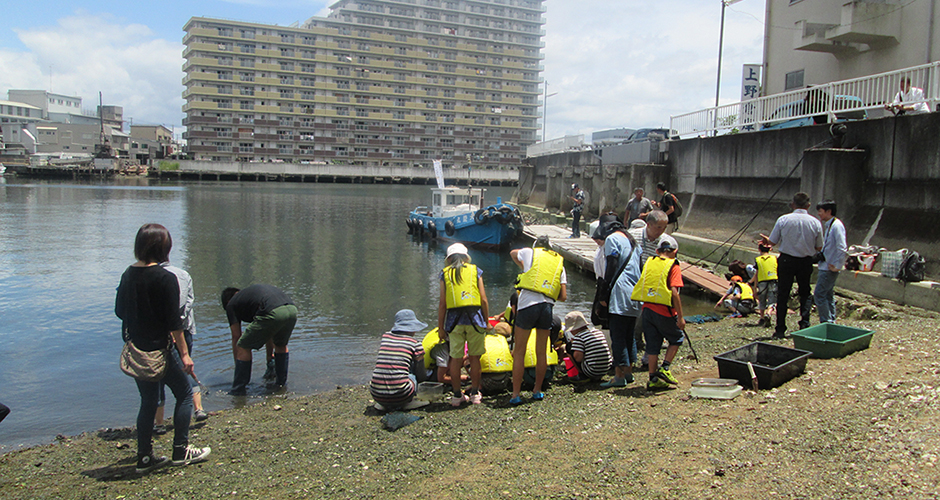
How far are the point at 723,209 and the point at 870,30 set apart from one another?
6.35 meters

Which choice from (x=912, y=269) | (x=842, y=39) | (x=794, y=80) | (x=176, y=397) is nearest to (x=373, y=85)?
(x=794, y=80)

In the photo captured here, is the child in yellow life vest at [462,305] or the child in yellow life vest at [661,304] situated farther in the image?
the child in yellow life vest at [462,305]

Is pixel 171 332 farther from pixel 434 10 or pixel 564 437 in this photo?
pixel 434 10

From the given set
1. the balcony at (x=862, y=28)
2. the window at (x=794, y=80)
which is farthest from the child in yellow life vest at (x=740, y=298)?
the window at (x=794, y=80)

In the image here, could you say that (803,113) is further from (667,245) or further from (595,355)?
(595,355)

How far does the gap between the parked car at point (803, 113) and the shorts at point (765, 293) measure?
476cm

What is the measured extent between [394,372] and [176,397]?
197 cm

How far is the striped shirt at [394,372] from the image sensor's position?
593cm

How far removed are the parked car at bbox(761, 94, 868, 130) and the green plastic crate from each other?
23.2 feet

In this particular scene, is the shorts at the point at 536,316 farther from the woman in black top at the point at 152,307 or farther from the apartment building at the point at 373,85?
the apartment building at the point at 373,85

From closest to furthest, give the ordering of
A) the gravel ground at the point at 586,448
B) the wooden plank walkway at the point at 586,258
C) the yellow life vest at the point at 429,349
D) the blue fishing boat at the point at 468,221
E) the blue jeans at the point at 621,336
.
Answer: the gravel ground at the point at 586,448 < the blue jeans at the point at 621,336 < the yellow life vest at the point at 429,349 < the wooden plank walkway at the point at 586,258 < the blue fishing boat at the point at 468,221

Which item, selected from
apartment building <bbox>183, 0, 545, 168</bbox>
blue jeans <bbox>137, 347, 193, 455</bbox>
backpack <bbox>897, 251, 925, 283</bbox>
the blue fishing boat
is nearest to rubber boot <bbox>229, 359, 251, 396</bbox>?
blue jeans <bbox>137, 347, 193, 455</bbox>

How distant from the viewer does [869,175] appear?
36.5 ft

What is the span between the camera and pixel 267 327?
7098 mm
